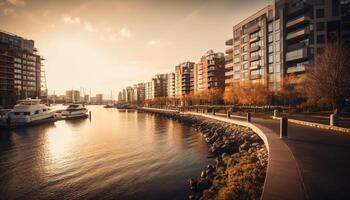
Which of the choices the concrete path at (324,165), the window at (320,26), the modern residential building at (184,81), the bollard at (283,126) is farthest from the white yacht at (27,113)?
the modern residential building at (184,81)

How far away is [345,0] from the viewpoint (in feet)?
166

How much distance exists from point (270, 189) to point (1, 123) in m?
52.5

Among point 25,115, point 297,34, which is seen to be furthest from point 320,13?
point 25,115

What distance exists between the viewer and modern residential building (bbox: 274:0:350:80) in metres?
48.1

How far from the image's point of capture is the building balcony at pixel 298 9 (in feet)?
164

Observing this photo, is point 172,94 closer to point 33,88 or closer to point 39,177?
point 33,88

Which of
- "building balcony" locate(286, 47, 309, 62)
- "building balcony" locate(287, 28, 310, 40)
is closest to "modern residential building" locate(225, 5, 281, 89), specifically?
"building balcony" locate(286, 47, 309, 62)

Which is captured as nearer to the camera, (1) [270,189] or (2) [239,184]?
(1) [270,189]

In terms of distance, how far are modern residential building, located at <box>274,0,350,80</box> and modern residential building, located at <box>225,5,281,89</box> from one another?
15.6 ft

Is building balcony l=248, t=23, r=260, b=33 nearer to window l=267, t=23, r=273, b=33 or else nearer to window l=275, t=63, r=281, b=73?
window l=267, t=23, r=273, b=33

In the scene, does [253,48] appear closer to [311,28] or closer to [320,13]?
[311,28]

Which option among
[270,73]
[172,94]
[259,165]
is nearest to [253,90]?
[270,73]

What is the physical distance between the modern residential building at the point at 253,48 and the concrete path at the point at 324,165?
43628 millimetres

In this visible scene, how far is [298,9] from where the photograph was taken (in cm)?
5122
